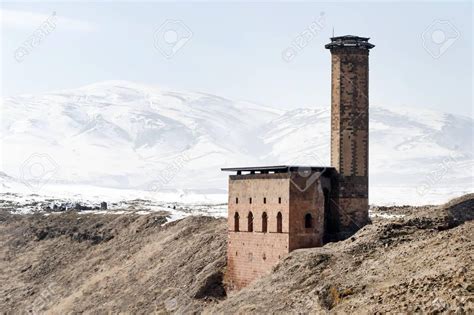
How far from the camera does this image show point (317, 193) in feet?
118

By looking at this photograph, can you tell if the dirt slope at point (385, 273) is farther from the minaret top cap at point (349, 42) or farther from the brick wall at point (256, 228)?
the minaret top cap at point (349, 42)

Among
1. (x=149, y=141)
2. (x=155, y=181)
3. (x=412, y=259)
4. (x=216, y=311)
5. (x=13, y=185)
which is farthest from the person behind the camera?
(x=149, y=141)

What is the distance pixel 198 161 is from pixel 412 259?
14163cm

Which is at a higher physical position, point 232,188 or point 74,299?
point 232,188

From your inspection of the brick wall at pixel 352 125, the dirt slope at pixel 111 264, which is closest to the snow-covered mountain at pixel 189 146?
the dirt slope at pixel 111 264

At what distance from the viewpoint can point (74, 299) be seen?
4481 cm

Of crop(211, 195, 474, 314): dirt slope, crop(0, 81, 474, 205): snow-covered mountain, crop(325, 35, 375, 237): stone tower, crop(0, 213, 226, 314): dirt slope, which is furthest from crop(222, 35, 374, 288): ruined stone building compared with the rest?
crop(0, 81, 474, 205): snow-covered mountain

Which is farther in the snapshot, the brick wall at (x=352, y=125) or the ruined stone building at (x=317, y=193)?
the brick wall at (x=352, y=125)

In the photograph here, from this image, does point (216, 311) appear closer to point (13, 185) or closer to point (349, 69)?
point (349, 69)

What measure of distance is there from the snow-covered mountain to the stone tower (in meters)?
91.7

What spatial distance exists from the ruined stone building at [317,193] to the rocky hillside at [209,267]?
1.50 m

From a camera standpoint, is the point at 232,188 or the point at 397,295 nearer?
the point at 397,295

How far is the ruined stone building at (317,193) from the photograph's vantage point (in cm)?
3547

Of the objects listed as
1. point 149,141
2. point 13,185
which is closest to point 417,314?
point 13,185
